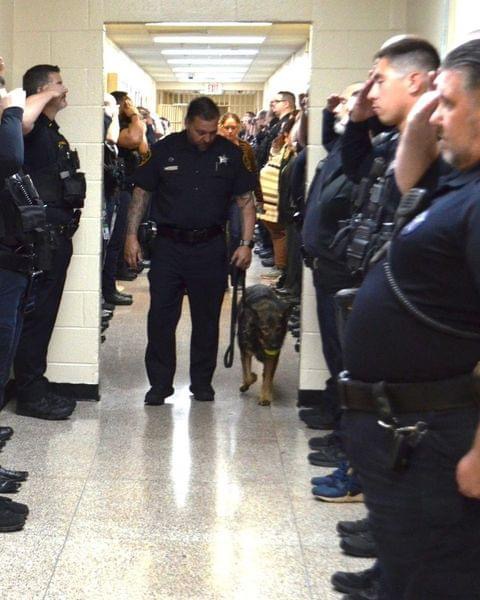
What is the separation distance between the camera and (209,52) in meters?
11.8

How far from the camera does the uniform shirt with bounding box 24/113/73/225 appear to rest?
446 centimetres

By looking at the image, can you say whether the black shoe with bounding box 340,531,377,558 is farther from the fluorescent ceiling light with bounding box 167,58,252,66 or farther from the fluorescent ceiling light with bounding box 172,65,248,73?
the fluorescent ceiling light with bounding box 172,65,248,73

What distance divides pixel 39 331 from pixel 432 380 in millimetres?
3325

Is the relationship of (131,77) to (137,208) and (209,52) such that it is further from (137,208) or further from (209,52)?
(137,208)

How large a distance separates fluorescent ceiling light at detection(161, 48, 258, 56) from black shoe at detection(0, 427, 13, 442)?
288 inches

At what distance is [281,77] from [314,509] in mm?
10210

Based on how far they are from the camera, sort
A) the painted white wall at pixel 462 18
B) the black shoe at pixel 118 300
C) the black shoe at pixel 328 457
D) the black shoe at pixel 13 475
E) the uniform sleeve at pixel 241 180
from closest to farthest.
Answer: the painted white wall at pixel 462 18 → the black shoe at pixel 13 475 → the black shoe at pixel 328 457 → the uniform sleeve at pixel 241 180 → the black shoe at pixel 118 300

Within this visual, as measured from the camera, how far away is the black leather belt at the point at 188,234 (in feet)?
16.4

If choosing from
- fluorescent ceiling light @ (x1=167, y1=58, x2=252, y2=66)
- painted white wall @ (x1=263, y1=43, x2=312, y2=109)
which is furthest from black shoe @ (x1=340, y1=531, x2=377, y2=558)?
fluorescent ceiling light @ (x1=167, y1=58, x2=252, y2=66)

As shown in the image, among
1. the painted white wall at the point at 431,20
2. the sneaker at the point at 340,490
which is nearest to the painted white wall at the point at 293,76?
the painted white wall at the point at 431,20

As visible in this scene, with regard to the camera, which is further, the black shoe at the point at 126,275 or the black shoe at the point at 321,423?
the black shoe at the point at 126,275

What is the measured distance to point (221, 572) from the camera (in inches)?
118

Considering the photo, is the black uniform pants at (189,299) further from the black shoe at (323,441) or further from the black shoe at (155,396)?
the black shoe at (323,441)

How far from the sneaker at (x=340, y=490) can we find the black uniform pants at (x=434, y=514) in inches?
74.3
